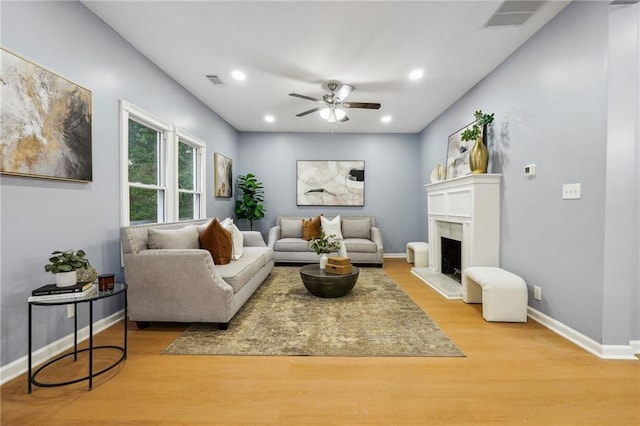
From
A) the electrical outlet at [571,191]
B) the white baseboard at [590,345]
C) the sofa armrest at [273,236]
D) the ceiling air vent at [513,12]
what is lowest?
the white baseboard at [590,345]

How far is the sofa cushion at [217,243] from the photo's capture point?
10.3 feet

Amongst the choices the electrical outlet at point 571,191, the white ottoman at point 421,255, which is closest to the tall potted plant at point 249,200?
the white ottoman at point 421,255

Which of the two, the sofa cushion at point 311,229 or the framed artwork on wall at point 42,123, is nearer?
the framed artwork on wall at point 42,123

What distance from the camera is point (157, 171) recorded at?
358 cm

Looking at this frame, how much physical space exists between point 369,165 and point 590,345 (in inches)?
182

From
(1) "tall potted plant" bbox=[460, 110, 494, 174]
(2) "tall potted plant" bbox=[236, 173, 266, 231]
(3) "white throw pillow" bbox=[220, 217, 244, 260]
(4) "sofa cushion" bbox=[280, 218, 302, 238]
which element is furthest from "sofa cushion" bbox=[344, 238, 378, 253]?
(1) "tall potted plant" bbox=[460, 110, 494, 174]

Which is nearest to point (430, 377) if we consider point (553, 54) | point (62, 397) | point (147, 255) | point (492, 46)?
point (62, 397)

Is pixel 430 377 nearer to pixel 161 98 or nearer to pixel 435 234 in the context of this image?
pixel 435 234

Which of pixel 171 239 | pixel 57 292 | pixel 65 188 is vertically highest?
pixel 65 188

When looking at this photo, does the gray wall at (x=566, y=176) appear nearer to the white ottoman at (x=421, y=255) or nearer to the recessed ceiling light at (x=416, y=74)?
the recessed ceiling light at (x=416, y=74)

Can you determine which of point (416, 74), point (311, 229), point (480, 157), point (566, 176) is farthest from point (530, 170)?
point (311, 229)

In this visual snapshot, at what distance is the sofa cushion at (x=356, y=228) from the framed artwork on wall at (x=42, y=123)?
421 centimetres

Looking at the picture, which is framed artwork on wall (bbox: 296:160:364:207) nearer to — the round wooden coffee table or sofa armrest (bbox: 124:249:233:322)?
the round wooden coffee table

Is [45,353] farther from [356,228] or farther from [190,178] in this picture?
[356,228]
